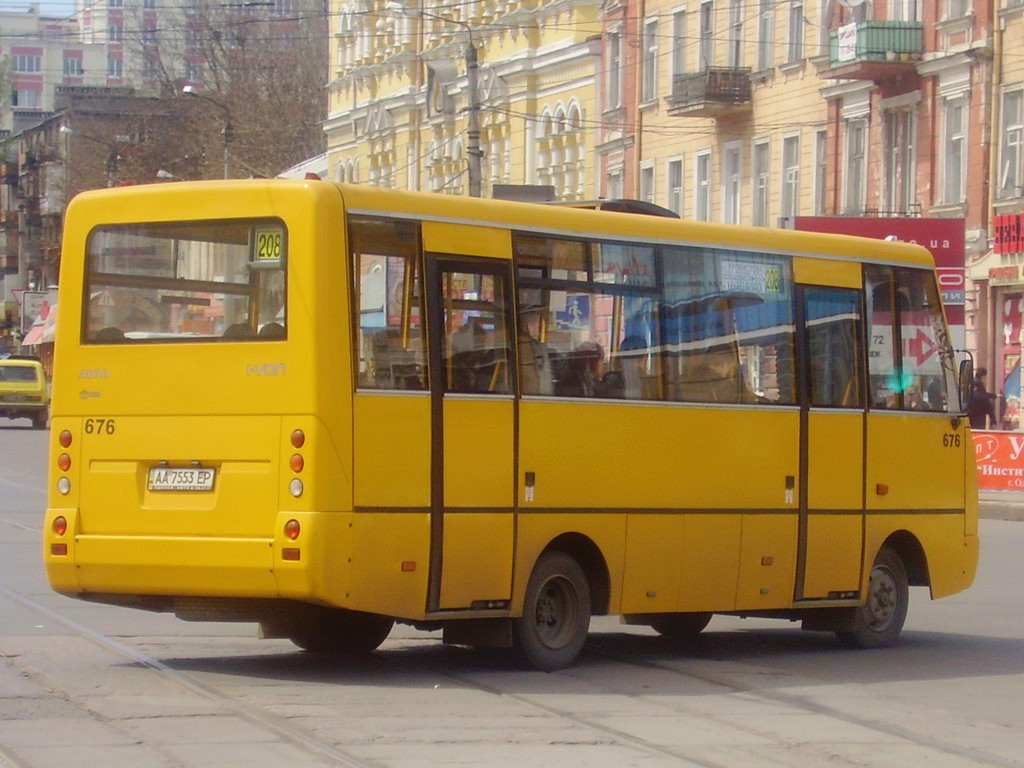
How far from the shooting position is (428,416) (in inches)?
456

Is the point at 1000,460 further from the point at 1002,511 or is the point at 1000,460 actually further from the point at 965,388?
the point at 965,388

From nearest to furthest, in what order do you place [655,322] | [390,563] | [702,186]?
[390,563] → [655,322] → [702,186]

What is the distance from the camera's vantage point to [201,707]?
1033 cm

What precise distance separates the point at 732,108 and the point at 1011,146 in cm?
1133

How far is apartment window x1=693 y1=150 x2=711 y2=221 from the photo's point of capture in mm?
51281

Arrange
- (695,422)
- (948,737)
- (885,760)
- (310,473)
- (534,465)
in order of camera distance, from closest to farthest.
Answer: (885,760) < (948,737) < (310,473) < (534,465) < (695,422)

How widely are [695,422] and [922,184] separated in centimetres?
2907

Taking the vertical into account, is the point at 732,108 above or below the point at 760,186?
above

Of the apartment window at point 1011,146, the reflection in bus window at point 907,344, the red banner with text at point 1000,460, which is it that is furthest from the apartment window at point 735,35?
the reflection in bus window at point 907,344

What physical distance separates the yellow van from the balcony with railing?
27426mm

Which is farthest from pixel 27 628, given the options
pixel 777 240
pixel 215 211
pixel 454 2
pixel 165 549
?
pixel 454 2

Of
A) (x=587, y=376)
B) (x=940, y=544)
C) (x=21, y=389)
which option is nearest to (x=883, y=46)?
(x=940, y=544)

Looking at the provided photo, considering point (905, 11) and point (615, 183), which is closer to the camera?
point (905, 11)

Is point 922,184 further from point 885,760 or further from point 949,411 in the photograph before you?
point 885,760
